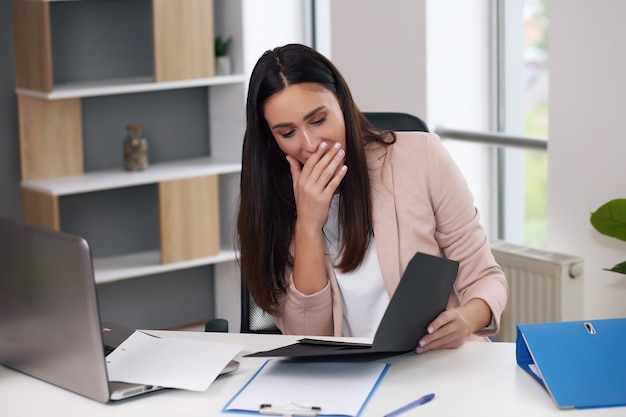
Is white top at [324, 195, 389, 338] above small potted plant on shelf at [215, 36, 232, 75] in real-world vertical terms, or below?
below

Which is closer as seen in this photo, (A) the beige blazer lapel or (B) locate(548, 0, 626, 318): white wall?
(A) the beige blazer lapel

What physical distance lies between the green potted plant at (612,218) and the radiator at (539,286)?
19.6 inches

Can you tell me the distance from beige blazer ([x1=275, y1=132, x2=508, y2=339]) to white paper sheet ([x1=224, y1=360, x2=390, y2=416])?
0.32 m

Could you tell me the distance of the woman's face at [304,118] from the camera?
1960mm

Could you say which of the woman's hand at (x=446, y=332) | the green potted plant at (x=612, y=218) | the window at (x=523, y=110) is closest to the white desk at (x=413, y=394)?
the woman's hand at (x=446, y=332)

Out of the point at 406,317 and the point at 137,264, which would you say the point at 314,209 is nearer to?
the point at 406,317

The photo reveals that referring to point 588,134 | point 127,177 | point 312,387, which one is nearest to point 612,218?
point 588,134

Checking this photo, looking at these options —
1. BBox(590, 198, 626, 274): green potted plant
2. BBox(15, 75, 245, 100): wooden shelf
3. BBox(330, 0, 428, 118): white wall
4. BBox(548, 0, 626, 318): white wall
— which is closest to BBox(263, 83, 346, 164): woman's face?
BBox(590, 198, 626, 274): green potted plant

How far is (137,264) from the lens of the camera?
159 inches

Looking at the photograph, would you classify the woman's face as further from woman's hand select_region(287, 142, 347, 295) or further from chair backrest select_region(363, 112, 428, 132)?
chair backrest select_region(363, 112, 428, 132)

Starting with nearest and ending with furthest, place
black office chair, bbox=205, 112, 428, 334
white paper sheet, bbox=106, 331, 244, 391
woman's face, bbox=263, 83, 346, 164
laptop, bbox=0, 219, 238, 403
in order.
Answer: laptop, bbox=0, 219, 238, 403 < white paper sheet, bbox=106, 331, 244, 391 < woman's face, bbox=263, 83, 346, 164 < black office chair, bbox=205, 112, 428, 334

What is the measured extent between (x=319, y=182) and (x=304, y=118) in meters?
0.13

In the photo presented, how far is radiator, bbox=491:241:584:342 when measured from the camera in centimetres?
297

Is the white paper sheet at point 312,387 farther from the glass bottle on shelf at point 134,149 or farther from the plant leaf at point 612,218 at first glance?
the glass bottle on shelf at point 134,149
